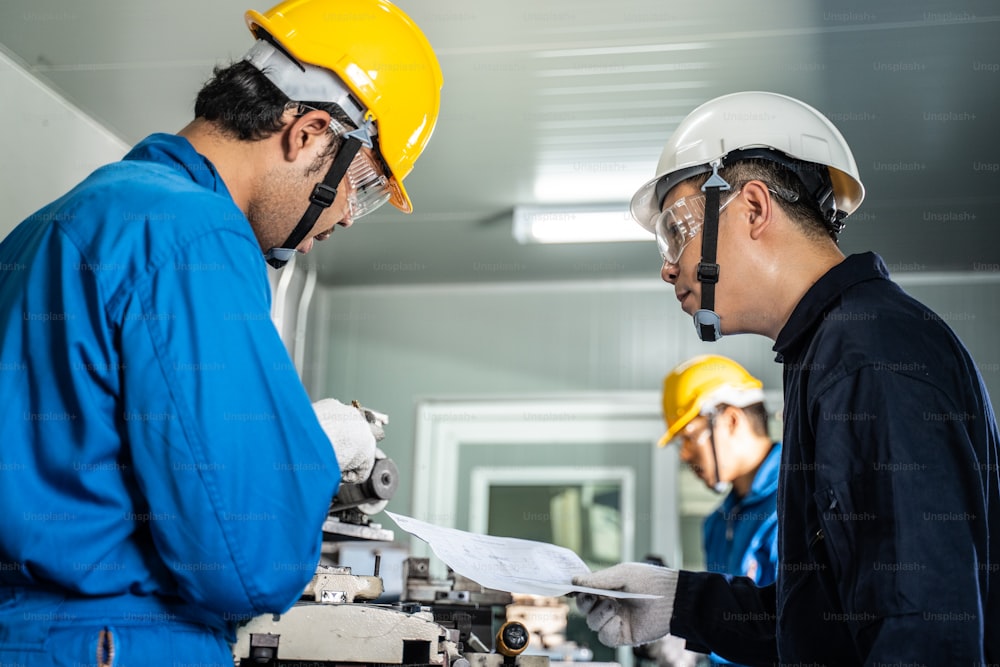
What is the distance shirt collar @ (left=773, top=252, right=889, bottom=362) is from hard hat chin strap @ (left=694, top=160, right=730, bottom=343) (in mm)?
207

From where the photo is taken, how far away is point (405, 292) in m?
6.98

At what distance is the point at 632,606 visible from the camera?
243cm

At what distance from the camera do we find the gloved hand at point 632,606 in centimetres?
238

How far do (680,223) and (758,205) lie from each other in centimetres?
21

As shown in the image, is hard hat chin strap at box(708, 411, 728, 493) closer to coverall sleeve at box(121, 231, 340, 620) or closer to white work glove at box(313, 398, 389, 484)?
white work glove at box(313, 398, 389, 484)

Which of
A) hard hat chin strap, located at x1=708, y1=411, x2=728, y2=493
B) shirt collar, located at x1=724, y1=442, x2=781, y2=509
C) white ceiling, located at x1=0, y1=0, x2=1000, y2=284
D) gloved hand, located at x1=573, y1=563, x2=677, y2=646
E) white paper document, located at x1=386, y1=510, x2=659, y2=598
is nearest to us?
white paper document, located at x1=386, y1=510, x2=659, y2=598

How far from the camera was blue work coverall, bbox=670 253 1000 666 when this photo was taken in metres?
1.47

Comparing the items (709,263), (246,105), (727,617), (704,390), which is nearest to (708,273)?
(709,263)

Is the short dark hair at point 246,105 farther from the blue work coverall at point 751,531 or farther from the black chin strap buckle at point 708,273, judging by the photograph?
the blue work coverall at point 751,531

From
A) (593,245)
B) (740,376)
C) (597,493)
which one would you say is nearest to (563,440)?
(597,493)

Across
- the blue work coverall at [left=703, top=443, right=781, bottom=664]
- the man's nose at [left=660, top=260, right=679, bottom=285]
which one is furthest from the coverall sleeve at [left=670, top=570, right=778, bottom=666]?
the blue work coverall at [left=703, top=443, right=781, bottom=664]

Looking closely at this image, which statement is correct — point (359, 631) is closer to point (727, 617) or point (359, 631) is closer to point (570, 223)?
point (727, 617)

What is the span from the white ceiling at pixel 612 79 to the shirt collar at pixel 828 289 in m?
2.00

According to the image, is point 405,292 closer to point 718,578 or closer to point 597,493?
point 597,493
